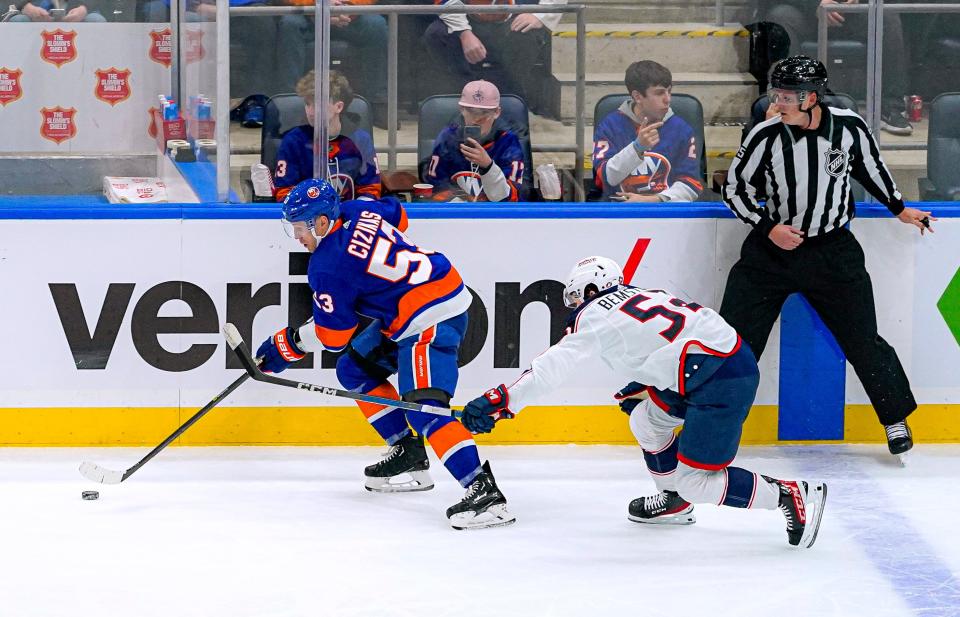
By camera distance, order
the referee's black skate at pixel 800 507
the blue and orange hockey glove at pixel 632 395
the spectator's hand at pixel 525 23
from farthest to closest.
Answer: the spectator's hand at pixel 525 23
the blue and orange hockey glove at pixel 632 395
the referee's black skate at pixel 800 507

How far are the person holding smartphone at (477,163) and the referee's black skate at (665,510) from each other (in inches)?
51.9

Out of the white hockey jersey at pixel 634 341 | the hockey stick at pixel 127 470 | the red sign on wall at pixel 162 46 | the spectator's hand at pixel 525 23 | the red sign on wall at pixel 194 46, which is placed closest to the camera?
the white hockey jersey at pixel 634 341

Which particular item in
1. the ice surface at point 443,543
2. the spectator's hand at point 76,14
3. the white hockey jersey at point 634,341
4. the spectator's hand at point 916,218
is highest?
the spectator's hand at point 76,14

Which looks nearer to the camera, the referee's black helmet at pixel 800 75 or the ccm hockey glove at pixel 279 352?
the ccm hockey glove at pixel 279 352

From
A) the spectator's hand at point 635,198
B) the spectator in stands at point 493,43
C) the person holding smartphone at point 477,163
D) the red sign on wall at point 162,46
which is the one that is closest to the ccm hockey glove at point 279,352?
the person holding smartphone at point 477,163

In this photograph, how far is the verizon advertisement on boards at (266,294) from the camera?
17.6 feet

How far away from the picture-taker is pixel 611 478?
528cm

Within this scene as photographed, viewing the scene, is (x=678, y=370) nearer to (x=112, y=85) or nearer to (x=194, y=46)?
(x=194, y=46)

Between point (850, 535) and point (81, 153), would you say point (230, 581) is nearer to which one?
point (850, 535)

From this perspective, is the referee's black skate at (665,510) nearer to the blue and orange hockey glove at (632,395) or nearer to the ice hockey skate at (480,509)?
the blue and orange hockey glove at (632,395)

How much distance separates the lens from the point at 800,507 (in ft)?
14.7

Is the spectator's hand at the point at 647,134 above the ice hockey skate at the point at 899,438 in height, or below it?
above

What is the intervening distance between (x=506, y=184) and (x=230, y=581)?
192cm

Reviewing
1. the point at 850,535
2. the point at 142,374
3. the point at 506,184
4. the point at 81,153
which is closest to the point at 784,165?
the point at 506,184
